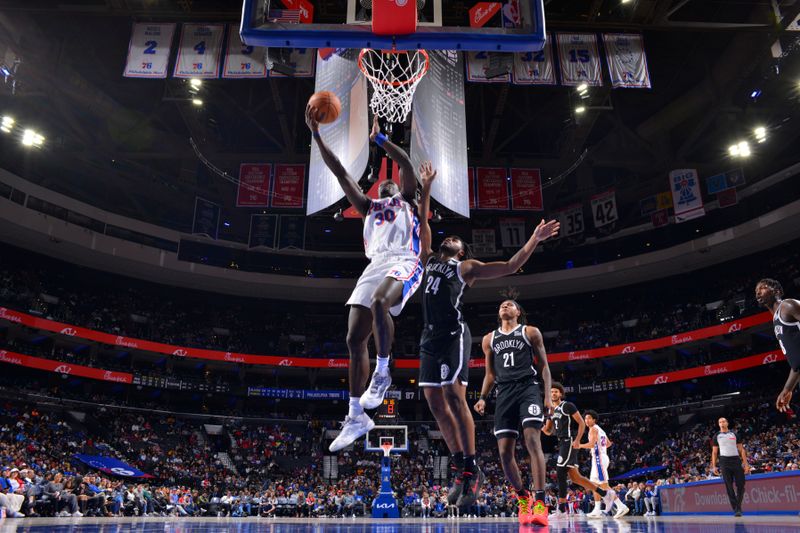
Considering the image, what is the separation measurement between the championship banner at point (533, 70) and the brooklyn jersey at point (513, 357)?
10648 mm

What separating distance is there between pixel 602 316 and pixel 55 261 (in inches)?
1201

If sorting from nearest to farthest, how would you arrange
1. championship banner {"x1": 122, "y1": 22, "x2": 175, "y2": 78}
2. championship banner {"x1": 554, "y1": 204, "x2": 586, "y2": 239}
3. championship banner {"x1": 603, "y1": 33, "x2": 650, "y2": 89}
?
championship banner {"x1": 122, "y1": 22, "x2": 175, "y2": 78} < championship banner {"x1": 603, "y1": 33, "x2": 650, "y2": 89} < championship banner {"x1": 554, "y1": 204, "x2": 586, "y2": 239}

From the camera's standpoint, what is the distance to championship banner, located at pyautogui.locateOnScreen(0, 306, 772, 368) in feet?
87.0

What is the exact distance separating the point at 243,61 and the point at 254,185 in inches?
249

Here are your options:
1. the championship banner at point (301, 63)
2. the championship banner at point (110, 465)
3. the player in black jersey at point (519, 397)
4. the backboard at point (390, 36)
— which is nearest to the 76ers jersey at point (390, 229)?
the player in black jersey at point (519, 397)

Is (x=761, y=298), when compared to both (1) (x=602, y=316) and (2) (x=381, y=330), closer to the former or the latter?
(2) (x=381, y=330)

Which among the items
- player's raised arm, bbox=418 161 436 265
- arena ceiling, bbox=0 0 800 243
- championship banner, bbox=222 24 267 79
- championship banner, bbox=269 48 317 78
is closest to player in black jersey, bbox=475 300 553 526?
player's raised arm, bbox=418 161 436 265

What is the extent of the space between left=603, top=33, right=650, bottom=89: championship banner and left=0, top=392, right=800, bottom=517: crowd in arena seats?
11410 mm

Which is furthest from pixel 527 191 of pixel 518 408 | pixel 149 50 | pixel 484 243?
pixel 518 408

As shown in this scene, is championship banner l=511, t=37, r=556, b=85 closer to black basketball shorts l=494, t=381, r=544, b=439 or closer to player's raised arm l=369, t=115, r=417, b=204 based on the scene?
black basketball shorts l=494, t=381, r=544, b=439

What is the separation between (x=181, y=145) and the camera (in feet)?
86.3

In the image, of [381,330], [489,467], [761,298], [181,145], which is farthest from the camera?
[489,467]

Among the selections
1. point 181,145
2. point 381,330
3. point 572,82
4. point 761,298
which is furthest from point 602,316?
point 381,330

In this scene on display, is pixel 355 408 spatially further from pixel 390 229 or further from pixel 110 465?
pixel 110 465
